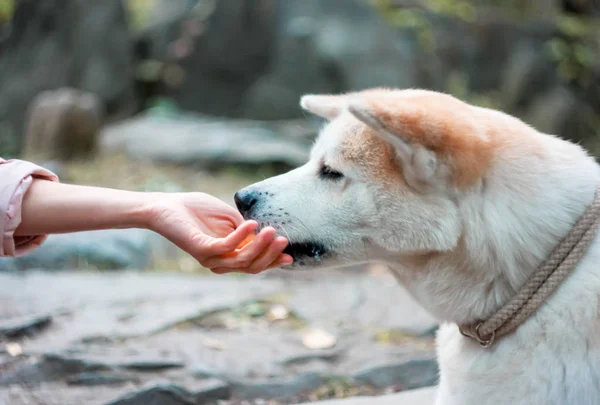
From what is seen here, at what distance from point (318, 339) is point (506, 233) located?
1921 millimetres

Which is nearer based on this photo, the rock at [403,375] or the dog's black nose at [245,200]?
the dog's black nose at [245,200]

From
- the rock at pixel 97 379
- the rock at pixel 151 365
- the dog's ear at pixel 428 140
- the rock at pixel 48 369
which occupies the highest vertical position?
the dog's ear at pixel 428 140

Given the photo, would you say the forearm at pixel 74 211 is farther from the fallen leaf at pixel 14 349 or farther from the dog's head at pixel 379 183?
the fallen leaf at pixel 14 349

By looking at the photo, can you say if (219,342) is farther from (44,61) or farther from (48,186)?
(44,61)

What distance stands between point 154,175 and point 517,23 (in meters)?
7.45

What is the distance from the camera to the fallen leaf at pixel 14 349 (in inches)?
124

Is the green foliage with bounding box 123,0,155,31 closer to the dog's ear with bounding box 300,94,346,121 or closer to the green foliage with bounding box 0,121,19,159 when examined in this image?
the green foliage with bounding box 0,121,19,159

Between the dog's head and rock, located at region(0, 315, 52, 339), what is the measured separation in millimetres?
1604

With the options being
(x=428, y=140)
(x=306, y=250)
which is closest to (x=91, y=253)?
(x=306, y=250)

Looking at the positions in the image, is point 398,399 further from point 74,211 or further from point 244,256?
point 74,211

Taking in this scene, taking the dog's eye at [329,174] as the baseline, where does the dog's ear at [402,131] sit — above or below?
above

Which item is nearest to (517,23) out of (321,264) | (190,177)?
(190,177)

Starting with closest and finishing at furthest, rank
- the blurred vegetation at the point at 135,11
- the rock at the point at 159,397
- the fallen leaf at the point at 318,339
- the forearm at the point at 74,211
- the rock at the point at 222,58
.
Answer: the forearm at the point at 74,211, the rock at the point at 159,397, the fallen leaf at the point at 318,339, the rock at the point at 222,58, the blurred vegetation at the point at 135,11

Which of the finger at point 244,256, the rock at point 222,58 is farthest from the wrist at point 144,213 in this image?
the rock at point 222,58
